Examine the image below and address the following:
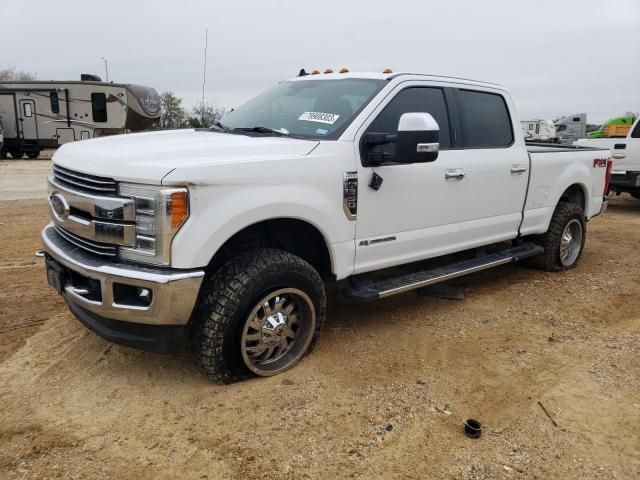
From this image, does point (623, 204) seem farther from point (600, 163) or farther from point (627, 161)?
point (600, 163)

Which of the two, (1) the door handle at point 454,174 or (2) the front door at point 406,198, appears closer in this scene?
(2) the front door at point 406,198

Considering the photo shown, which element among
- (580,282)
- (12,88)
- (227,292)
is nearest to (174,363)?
(227,292)

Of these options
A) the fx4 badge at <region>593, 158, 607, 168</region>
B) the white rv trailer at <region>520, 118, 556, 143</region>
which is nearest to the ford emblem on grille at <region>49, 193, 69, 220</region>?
the fx4 badge at <region>593, 158, 607, 168</region>

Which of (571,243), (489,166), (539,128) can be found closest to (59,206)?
(489,166)

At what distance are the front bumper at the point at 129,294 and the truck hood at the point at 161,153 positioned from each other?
496mm

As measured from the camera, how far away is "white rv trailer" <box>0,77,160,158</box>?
19422 millimetres

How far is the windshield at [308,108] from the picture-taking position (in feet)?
12.6

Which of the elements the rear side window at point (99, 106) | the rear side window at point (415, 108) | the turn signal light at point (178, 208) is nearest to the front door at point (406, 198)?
the rear side window at point (415, 108)

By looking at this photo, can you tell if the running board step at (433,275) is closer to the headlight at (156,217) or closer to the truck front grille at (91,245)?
the headlight at (156,217)

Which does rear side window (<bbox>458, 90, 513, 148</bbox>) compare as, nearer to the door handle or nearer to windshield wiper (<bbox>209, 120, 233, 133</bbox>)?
the door handle

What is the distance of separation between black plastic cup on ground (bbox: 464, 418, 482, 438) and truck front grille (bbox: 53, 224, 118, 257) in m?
2.14

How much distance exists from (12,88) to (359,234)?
20710 mm

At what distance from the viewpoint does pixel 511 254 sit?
17.5ft

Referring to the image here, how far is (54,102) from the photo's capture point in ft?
64.5
